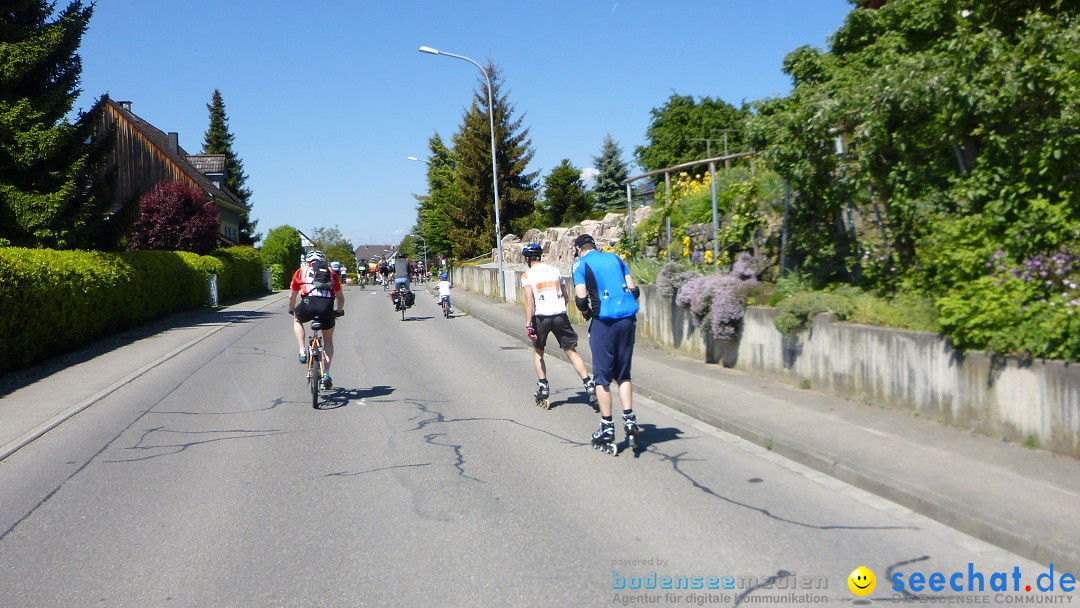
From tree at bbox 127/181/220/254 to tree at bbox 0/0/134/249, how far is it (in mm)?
15225

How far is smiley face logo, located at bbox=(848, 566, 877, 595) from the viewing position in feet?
14.1

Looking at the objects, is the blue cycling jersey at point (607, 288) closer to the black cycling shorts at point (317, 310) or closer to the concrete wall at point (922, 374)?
the concrete wall at point (922, 374)

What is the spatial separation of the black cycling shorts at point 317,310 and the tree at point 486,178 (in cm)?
4343

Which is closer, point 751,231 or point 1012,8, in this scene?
point 1012,8

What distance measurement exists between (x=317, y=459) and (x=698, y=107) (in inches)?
2311

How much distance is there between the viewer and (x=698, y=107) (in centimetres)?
6256

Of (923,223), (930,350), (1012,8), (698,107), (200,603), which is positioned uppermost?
(698,107)

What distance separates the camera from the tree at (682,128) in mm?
60062

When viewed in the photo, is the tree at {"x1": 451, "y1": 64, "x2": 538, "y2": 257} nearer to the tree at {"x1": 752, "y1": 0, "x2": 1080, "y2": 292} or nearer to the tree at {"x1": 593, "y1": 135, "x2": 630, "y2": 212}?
the tree at {"x1": 593, "y1": 135, "x2": 630, "y2": 212}

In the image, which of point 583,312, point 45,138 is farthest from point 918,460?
point 45,138

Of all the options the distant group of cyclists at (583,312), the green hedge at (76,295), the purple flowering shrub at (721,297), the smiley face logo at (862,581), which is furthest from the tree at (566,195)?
the smiley face logo at (862,581)

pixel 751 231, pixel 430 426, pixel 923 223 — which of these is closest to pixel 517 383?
pixel 430 426

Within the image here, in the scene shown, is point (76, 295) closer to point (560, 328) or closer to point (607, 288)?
point (560, 328)

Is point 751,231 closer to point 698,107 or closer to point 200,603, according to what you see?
point 200,603
